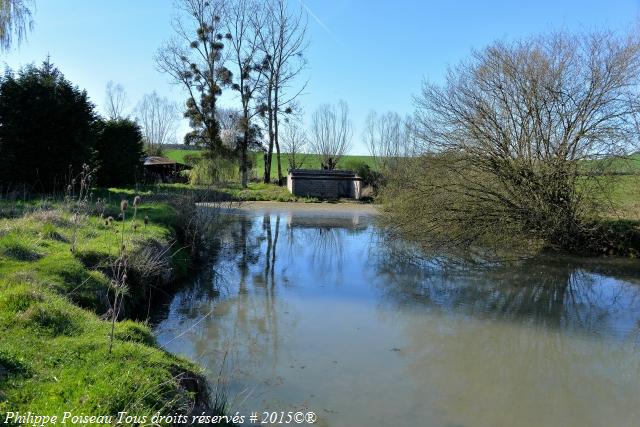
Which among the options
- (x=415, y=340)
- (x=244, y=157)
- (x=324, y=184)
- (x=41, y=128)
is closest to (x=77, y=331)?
(x=415, y=340)

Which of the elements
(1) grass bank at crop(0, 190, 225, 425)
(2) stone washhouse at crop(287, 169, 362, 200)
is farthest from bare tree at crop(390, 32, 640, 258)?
(2) stone washhouse at crop(287, 169, 362, 200)

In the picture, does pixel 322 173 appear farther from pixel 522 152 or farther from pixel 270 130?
pixel 522 152

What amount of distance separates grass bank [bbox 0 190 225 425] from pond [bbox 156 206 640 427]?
858 mm

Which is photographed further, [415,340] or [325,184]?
[325,184]

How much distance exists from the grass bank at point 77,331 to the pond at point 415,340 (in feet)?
2.81

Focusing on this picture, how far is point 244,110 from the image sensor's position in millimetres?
32469

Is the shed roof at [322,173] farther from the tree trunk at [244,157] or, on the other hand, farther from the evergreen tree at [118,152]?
the evergreen tree at [118,152]

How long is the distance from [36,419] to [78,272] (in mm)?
3909

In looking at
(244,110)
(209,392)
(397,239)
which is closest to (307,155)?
(244,110)

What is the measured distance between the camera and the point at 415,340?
694 cm

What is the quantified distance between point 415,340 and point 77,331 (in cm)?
426

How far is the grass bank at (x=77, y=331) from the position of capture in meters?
3.21

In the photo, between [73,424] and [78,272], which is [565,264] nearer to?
[78,272]

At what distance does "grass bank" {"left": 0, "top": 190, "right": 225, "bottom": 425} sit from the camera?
3.21 meters
